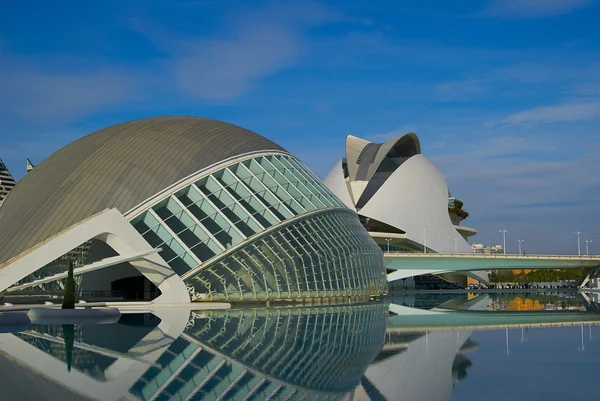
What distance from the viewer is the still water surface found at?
397 inches

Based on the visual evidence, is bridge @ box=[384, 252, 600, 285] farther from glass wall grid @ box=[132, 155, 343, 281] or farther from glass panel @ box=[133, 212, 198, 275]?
glass panel @ box=[133, 212, 198, 275]

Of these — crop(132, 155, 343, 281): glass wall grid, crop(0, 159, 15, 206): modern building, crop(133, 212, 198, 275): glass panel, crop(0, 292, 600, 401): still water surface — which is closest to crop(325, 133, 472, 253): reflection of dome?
crop(0, 159, 15, 206): modern building

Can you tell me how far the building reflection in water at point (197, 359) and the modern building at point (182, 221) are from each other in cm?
772

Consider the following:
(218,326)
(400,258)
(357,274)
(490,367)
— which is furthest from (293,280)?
(400,258)

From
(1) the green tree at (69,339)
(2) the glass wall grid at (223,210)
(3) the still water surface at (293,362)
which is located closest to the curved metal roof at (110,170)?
(2) the glass wall grid at (223,210)

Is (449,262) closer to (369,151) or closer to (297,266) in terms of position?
(369,151)

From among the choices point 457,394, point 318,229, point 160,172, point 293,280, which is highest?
point 160,172

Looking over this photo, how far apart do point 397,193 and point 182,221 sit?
52.1 m

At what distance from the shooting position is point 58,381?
1066 cm

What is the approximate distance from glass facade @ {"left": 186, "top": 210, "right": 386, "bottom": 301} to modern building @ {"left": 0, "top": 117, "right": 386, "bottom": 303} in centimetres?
6

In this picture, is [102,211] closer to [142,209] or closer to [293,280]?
[142,209]

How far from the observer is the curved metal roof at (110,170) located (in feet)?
102

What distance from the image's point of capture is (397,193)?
8119 centimetres

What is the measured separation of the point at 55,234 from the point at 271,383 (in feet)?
68.6
